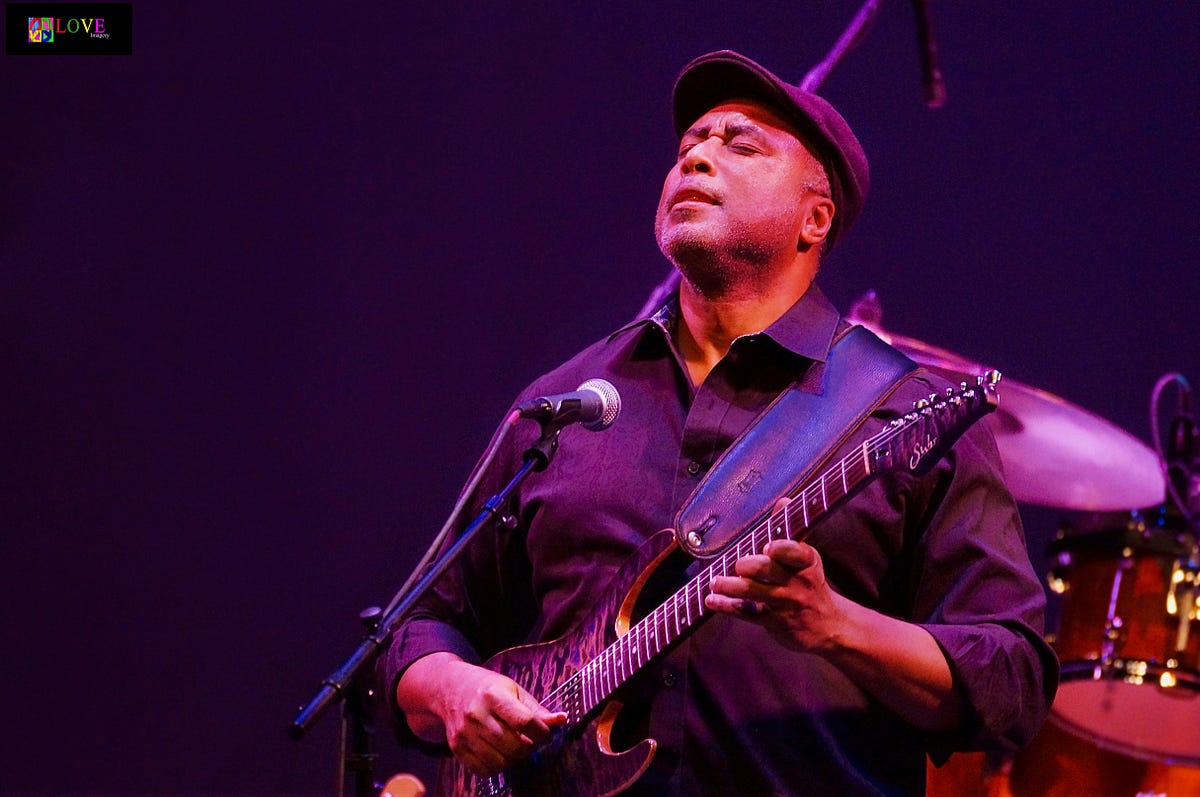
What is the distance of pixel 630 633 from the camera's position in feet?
7.65

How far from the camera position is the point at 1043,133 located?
480cm

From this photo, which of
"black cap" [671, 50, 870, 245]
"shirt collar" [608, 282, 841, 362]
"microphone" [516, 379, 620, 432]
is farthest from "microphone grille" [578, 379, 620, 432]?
"black cap" [671, 50, 870, 245]

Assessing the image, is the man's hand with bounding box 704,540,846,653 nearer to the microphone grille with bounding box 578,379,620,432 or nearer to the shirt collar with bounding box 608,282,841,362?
the microphone grille with bounding box 578,379,620,432

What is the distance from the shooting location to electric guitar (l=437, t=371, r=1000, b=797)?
2037 mm

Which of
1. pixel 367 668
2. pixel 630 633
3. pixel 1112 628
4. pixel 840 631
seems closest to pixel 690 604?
pixel 630 633

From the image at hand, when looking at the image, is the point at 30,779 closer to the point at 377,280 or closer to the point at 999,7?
the point at 377,280

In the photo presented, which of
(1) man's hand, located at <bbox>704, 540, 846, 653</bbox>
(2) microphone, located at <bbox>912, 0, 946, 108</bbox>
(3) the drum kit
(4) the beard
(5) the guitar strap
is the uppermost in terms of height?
(2) microphone, located at <bbox>912, 0, 946, 108</bbox>

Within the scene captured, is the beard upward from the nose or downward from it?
downward

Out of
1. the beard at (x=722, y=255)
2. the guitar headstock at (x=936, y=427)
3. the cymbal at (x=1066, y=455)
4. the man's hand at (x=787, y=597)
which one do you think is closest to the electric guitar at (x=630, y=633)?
the guitar headstock at (x=936, y=427)

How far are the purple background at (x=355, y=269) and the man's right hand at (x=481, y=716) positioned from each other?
6.91 ft

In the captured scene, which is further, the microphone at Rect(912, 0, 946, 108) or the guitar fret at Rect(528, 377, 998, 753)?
the microphone at Rect(912, 0, 946, 108)

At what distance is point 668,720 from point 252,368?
290 cm

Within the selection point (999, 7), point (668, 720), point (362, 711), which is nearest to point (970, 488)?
point (668, 720)

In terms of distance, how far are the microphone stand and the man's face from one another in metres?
0.64
